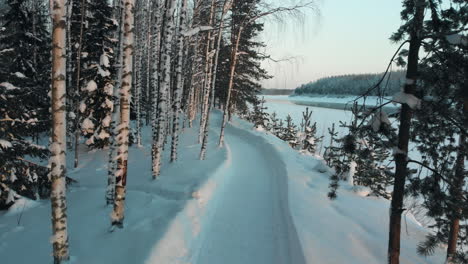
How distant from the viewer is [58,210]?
4.69 meters

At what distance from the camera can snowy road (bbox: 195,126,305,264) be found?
6117mm

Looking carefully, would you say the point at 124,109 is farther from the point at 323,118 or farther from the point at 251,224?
the point at 323,118

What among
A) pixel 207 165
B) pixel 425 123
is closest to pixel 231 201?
pixel 207 165

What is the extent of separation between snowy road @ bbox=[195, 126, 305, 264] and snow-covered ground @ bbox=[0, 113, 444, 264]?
25 mm

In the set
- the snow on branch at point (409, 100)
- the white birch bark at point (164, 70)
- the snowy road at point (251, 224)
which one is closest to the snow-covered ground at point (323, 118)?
the snowy road at point (251, 224)

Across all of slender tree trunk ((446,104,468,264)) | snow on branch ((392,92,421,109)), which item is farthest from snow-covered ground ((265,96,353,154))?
snow on branch ((392,92,421,109))

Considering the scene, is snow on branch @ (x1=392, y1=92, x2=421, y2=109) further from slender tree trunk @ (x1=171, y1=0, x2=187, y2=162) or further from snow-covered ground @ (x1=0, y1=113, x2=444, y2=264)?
slender tree trunk @ (x1=171, y1=0, x2=187, y2=162)

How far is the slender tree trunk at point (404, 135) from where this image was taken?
14.1 ft

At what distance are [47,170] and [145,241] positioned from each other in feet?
16.5

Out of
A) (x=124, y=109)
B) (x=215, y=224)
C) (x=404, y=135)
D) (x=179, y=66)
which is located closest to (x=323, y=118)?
(x=179, y=66)

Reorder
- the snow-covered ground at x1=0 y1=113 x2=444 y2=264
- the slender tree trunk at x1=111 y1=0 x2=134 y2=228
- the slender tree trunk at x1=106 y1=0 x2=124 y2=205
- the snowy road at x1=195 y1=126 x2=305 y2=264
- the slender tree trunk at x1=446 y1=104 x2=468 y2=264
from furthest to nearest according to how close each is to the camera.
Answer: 1. the slender tree trunk at x1=106 y1=0 x2=124 y2=205
2. the snowy road at x1=195 y1=126 x2=305 y2=264
3. the slender tree trunk at x1=111 y1=0 x2=134 y2=228
4. the snow-covered ground at x1=0 y1=113 x2=444 y2=264
5. the slender tree trunk at x1=446 y1=104 x2=468 y2=264

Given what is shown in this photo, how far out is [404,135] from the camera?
4.56 metres

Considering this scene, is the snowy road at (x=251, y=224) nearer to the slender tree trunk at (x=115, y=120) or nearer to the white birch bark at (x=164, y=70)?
the white birch bark at (x=164, y=70)

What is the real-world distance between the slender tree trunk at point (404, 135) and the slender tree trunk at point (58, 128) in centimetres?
548
